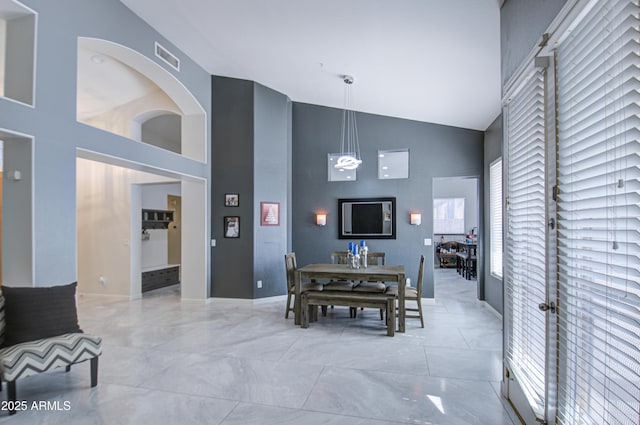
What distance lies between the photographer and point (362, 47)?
4.05 meters

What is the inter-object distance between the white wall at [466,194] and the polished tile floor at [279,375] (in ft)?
21.1

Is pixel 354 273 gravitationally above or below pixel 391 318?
above

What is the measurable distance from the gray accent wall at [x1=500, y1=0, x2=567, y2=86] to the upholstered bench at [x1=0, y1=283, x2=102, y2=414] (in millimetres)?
4118

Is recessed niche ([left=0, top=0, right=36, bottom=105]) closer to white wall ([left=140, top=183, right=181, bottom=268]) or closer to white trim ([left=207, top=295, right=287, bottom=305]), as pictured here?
white trim ([left=207, top=295, right=287, bottom=305])

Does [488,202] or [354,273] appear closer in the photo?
[354,273]

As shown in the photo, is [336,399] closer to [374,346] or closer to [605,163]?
[374,346]

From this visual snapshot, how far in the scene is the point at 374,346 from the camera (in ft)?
12.5

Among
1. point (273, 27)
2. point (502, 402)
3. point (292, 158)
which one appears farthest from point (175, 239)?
point (502, 402)

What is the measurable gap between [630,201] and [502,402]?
2.05m

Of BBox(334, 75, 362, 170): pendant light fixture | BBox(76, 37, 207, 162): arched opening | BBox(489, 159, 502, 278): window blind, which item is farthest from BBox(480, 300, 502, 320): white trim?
BBox(76, 37, 207, 162): arched opening

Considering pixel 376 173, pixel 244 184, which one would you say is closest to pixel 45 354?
pixel 244 184

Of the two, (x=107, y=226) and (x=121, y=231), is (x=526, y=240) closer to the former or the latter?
(x=121, y=231)

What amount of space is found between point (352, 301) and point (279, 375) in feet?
5.21

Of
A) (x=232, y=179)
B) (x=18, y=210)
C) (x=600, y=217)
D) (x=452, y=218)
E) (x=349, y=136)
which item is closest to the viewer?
(x=600, y=217)
